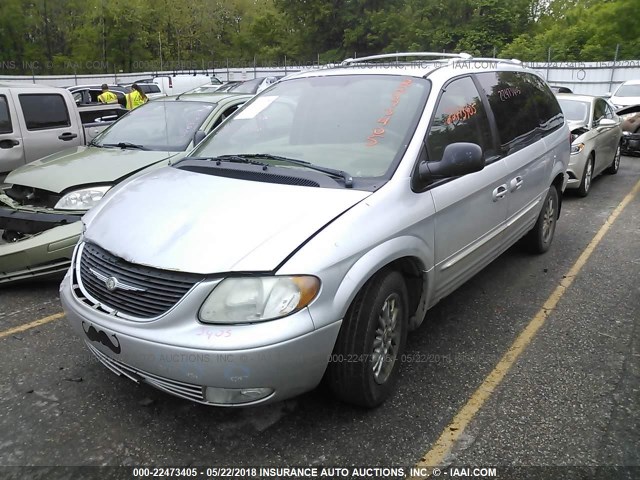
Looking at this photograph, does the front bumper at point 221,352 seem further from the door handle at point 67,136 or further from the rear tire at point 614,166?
the rear tire at point 614,166

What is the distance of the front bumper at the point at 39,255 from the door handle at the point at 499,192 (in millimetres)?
3249

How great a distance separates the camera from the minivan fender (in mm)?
2441

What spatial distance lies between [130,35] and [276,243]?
62.2 metres

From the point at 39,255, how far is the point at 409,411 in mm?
3162

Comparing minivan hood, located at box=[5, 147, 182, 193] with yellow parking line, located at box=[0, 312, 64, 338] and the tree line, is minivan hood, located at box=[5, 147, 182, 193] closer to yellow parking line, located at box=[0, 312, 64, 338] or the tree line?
yellow parking line, located at box=[0, 312, 64, 338]

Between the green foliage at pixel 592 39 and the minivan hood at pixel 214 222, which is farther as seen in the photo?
the green foliage at pixel 592 39

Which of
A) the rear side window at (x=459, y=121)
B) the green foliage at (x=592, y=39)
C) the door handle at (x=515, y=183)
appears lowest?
the door handle at (x=515, y=183)

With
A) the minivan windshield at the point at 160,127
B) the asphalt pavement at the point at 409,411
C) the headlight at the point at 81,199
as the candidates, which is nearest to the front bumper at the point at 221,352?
the asphalt pavement at the point at 409,411

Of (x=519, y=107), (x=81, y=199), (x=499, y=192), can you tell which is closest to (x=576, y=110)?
(x=519, y=107)

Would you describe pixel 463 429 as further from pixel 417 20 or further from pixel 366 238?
pixel 417 20

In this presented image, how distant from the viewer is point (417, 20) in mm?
45469

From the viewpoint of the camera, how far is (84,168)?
16.2ft

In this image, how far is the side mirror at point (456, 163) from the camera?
2.95 meters

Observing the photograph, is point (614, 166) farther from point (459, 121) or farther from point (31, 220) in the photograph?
point (31, 220)
